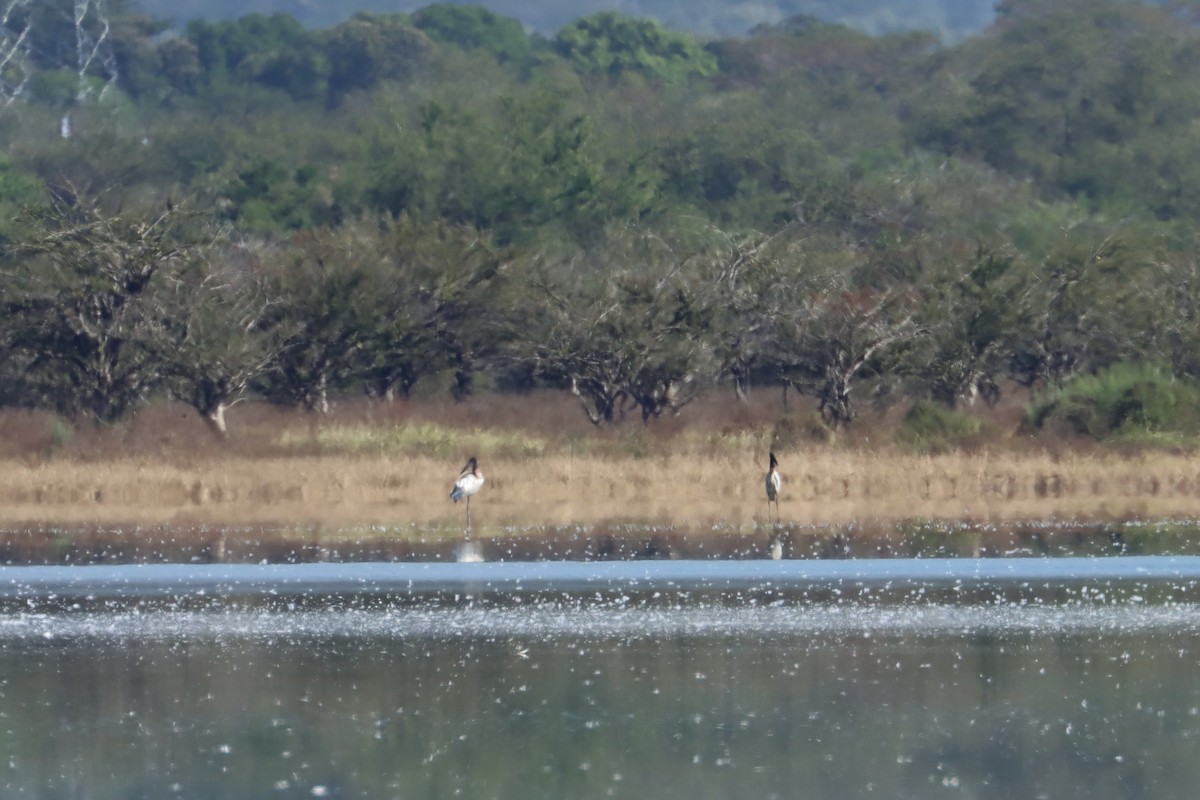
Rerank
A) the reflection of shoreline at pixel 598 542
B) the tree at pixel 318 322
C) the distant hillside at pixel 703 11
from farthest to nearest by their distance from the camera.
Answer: the distant hillside at pixel 703 11 < the tree at pixel 318 322 < the reflection of shoreline at pixel 598 542

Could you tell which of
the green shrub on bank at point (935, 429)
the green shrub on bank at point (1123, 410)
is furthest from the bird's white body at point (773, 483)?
the green shrub on bank at point (1123, 410)

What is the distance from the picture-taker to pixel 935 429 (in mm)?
27016

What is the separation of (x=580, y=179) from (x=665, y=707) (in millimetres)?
34074

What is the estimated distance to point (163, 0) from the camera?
15512cm

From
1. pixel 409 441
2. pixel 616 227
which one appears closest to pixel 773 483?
pixel 409 441

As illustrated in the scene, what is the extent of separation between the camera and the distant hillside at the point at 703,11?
16038 cm

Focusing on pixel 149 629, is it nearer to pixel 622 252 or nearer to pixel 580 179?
pixel 622 252

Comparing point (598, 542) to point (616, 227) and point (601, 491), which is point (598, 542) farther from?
point (616, 227)

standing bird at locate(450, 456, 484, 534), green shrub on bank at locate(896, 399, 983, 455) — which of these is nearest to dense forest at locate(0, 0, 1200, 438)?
green shrub on bank at locate(896, 399, 983, 455)

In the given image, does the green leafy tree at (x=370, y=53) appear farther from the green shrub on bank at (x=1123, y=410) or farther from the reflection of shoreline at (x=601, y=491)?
the reflection of shoreline at (x=601, y=491)

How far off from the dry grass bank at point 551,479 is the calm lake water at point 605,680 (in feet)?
12.3

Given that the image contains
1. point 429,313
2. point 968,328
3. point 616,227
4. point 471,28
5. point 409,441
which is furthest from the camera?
point 471,28

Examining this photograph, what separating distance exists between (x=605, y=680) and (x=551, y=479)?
35.7 ft

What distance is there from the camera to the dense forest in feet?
99.1
